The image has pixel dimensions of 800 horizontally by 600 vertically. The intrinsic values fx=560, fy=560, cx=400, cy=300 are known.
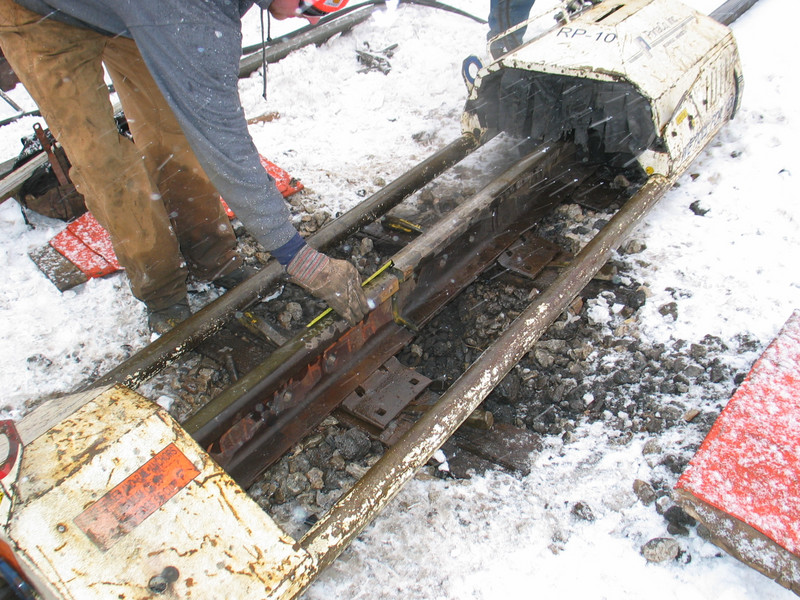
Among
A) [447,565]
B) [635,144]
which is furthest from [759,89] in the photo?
[447,565]

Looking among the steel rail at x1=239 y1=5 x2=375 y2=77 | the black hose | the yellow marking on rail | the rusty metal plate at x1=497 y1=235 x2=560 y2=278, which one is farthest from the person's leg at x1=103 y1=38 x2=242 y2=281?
the black hose

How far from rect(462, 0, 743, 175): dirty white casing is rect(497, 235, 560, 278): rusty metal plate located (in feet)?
2.41

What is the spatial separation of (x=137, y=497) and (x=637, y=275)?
2.79 meters

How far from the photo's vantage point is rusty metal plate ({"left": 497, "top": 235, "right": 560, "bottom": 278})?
328cm

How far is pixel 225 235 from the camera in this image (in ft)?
11.3

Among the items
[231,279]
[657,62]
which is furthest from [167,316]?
[657,62]

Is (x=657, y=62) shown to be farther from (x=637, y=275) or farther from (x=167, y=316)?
(x=167, y=316)

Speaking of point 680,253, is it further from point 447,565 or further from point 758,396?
point 447,565

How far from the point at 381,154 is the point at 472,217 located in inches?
71.6

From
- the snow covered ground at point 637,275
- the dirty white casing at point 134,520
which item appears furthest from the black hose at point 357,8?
the dirty white casing at point 134,520

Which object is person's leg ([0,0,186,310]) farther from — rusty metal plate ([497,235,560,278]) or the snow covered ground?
rusty metal plate ([497,235,560,278])

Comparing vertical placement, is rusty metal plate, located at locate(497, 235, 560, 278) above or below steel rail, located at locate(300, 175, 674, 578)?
below

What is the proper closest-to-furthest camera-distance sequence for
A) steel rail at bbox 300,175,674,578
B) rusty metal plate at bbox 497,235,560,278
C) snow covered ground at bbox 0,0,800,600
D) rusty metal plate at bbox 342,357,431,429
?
steel rail at bbox 300,175,674,578, snow covered ground at bbox 0,0,800,600, rusty metal plate at bbox 342,357,431,429, rusty metal plate at bbox 497,235,560,278

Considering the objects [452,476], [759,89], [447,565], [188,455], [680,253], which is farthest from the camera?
[759,89]
